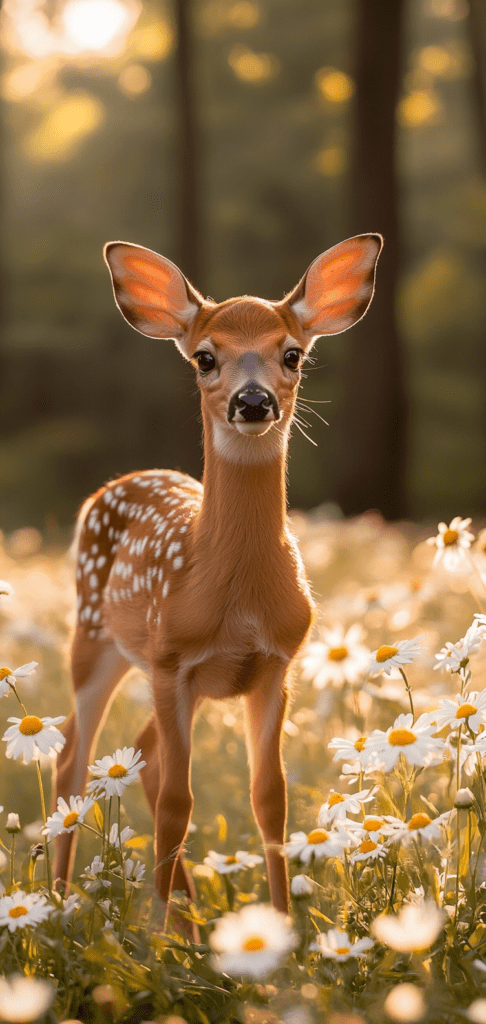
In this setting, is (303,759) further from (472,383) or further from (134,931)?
(472,383)

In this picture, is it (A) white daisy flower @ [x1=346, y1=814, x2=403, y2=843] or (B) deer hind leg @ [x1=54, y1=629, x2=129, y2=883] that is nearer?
(A) white daisy flower @ [x1=346, y1=814, x2=403, y2=843]

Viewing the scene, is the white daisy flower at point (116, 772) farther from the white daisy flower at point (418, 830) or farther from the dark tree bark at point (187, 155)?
the dark tree bark at point (187, 155)

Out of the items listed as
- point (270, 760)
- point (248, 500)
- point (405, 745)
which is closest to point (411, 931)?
point (405, 745)

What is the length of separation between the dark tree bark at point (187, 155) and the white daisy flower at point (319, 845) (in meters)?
10.8

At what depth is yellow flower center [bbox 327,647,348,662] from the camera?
3.54 m

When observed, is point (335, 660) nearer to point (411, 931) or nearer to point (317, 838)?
point (317, 838)

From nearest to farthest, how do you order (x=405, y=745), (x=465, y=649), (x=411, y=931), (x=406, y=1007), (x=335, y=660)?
(x=406, y=1007), (x=411, y=931), (x=405, y=745), (x=465, y=649), (x=335, y=660)

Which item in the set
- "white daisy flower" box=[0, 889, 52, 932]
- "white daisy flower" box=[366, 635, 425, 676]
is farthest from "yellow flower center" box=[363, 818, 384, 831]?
"white daisy flower" box=[0, 889, 52, 932]

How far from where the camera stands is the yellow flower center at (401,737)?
2.33 meters

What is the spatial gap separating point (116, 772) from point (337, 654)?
1.23 metres

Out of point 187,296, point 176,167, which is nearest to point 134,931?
point 187,296

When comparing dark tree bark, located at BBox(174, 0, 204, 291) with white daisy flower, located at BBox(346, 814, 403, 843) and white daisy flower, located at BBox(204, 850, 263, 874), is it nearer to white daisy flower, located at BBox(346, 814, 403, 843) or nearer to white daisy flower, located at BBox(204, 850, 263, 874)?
white daisy flower, located at BBox(204, 850, 263, 874)

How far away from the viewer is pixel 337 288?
338 centimetres

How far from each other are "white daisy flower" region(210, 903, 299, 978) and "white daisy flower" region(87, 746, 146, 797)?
593 millimetres
